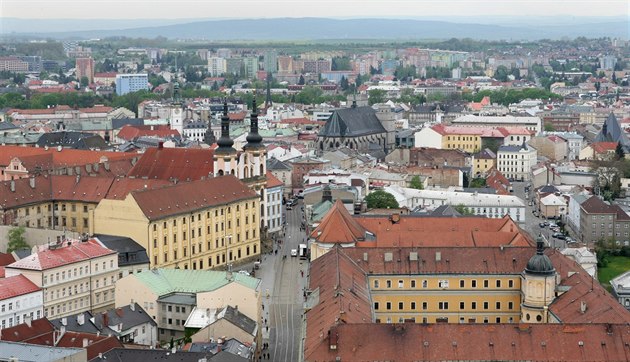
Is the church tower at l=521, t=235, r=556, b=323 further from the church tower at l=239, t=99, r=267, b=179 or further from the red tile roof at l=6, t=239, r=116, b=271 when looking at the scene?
the church tower at l=239, t=99, r=267, b=179

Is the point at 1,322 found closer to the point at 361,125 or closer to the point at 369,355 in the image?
the point at 369,355

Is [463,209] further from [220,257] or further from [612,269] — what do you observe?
[220,257]

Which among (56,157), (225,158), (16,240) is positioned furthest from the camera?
(56,157)

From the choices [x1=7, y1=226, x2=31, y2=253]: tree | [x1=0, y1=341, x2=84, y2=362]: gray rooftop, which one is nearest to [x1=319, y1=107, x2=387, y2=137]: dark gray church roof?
[x1=7, y1=226, x2=31, y2=253]: tree

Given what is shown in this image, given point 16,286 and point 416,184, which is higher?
point 16,286

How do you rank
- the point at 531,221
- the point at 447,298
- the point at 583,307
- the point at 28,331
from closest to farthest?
the point at 583,307
the point at 28,331
the point at 447,298
the point at 531,221

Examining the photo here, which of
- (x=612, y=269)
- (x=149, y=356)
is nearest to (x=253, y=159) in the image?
(x=612, y=269)

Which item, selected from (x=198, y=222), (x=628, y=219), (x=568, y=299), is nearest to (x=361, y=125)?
(x=628, y=219)
